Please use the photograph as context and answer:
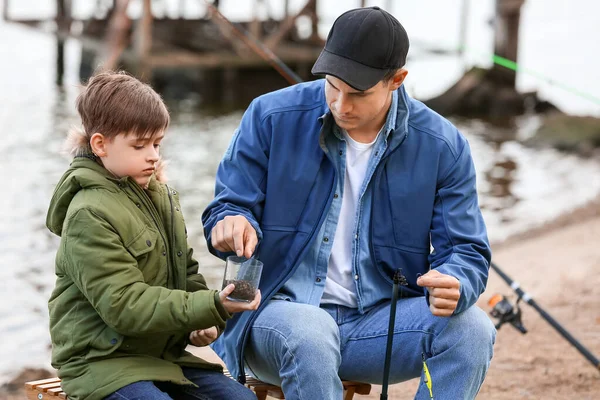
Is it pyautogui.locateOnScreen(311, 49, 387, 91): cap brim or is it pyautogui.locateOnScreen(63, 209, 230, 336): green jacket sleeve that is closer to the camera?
pyautogui.locateOnScreen(63, 209, 230, 336): green jacket sleeve

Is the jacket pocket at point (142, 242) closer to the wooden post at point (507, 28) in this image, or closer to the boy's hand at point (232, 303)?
the boy's hand at point (232, 303)

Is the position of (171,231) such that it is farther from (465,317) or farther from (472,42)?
(472,42)

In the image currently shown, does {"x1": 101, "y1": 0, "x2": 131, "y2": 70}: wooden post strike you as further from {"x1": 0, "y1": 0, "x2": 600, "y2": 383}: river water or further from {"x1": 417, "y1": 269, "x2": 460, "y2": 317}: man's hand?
{"x1": 417, "y1": 269, "x2": 460, "y2": 317}: man's hand

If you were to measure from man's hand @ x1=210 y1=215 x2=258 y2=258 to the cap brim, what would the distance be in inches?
18.1

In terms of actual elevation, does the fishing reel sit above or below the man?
below

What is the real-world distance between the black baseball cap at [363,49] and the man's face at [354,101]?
1.5 inches

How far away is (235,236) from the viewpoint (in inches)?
101

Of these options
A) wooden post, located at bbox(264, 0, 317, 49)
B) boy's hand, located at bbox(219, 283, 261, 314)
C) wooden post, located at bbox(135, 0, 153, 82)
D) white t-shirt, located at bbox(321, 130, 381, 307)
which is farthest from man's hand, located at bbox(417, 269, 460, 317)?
wooden post, located at bbox(264, 0, 317, 49)

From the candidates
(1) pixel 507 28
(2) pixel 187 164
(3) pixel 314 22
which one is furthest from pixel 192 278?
(3) pixel 314 22

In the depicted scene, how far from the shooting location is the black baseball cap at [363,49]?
263cm

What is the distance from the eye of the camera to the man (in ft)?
8.70

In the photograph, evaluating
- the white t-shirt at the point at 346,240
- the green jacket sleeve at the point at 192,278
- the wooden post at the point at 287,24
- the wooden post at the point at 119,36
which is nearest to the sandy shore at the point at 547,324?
the white t-shirt at the point at 346,240

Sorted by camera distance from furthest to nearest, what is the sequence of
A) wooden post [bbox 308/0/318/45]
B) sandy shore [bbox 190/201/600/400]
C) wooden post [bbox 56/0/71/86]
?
wooden post [bbox 56/0/71/86]
wooden post [bbox 308/0/318/45]
sandy shore [bbox 190/201/600/400]

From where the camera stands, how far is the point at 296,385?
98.3 inches
